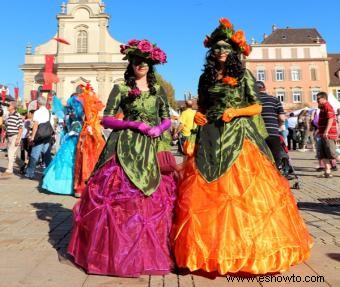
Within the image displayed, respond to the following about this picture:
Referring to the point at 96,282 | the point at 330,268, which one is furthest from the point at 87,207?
the point at 330,268

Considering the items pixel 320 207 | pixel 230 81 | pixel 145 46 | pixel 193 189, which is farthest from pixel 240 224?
pixel 320 207

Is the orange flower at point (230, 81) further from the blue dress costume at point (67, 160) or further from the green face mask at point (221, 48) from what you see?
the blue dress costume at point (67, 160)

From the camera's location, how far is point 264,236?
2.95 metres

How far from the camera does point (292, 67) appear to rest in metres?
63.8

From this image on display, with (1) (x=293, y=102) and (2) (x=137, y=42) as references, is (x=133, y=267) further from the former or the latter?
(1) (x=293, y=102)

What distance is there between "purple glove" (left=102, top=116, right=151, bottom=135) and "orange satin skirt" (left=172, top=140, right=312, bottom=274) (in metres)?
0.64

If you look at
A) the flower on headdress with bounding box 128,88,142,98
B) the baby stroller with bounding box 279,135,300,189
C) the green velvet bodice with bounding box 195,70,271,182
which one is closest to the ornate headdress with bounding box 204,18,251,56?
the green velvet bodice with bounding box 195,70,271,182

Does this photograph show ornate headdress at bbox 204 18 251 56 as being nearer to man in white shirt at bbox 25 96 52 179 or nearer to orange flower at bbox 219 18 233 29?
orange flower at bbox 219 18 233 29

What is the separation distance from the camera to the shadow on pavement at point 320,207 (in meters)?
5.79

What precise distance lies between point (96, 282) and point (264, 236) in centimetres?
129

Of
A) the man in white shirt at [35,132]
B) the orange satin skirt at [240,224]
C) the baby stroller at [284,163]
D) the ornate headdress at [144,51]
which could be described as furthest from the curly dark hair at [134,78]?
the man in white shirt at [35,132]

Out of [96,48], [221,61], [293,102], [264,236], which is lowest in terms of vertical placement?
[264,236]

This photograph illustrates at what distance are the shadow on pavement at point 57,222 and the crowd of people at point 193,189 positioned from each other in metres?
0.63

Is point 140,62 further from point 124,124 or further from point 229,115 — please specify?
point 229,115
